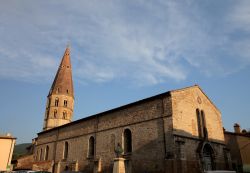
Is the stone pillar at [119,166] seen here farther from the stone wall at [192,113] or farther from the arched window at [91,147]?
the arched window at [91,147]

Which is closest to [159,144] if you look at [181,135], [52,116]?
[181,135]

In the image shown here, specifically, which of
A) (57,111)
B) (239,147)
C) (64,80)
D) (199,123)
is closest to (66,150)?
(57,111)

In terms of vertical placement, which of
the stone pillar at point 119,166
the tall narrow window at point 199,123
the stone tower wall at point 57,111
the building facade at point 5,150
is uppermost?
the stone tower wall at point 57,111

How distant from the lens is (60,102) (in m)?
40.5

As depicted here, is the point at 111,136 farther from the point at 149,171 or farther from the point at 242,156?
the point at 242,156

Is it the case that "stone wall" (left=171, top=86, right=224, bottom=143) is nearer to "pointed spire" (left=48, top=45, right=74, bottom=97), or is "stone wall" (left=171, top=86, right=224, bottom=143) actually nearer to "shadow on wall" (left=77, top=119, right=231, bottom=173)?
"shadow on wall" (left=77, top=119, right=231, bottom=173)

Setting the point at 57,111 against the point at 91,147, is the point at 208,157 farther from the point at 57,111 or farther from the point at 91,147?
the point at 57,111

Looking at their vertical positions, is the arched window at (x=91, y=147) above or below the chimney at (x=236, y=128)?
below

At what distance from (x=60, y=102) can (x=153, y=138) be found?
86.2ft

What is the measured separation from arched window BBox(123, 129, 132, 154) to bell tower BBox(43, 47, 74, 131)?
21989mm

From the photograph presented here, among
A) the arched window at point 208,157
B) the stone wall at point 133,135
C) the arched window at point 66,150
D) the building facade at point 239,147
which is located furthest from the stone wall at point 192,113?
the arched window at point 66,150

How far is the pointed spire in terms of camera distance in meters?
41.4

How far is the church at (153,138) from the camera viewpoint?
1708cm

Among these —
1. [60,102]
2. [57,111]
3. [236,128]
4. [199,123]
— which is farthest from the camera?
[60,102]
